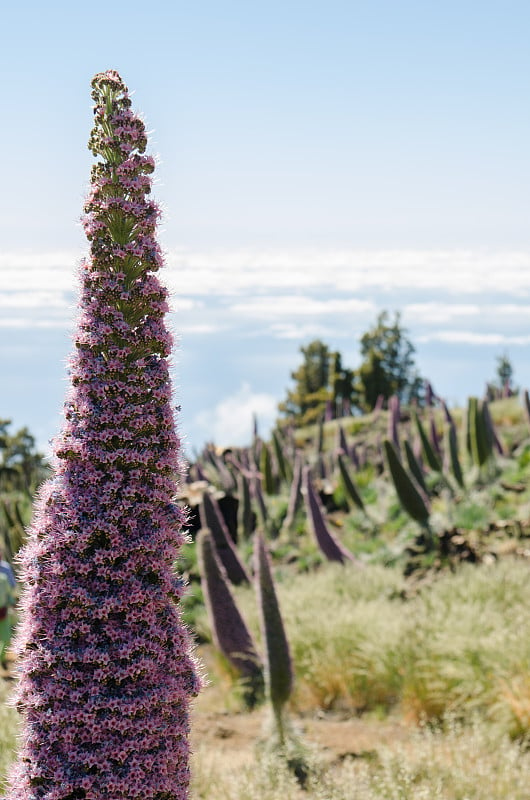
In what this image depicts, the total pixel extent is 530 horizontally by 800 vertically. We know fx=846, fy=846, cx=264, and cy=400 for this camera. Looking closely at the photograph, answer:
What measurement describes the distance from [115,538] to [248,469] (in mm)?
24099

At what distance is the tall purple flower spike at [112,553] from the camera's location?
3.70 meters

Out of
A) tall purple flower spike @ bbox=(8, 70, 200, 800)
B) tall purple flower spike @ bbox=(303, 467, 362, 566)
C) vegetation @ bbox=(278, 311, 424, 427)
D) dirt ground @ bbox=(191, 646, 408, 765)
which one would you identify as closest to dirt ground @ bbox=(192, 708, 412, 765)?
dirt ground @ bbox=(191, 646, 408, 765)

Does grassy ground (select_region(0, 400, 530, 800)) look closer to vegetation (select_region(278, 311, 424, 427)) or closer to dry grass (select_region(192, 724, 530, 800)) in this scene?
dry grass (select_region(192, 724, 530, 800))

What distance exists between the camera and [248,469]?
27.8m

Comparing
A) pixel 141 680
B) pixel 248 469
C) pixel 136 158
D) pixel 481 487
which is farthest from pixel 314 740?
pixel 248 469

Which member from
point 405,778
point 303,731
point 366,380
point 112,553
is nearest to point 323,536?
point 303,731

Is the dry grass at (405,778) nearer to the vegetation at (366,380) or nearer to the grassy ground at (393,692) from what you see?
the grassy ground at (393,692)

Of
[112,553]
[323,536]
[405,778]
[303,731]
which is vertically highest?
[112,553]

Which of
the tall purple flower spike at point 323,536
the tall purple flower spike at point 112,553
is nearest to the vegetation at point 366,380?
the tall purple flower spike at point 323,536

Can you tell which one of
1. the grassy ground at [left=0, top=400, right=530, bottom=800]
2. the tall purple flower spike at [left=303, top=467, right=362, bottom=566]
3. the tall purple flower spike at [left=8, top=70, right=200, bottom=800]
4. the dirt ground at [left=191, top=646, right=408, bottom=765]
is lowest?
the dirt ground at [left=191, top=646, right=408, bottom=765]

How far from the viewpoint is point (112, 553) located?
376 centimetres

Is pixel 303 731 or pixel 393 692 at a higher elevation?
pixel 393 692

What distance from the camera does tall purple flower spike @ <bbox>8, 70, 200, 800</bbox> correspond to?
3703 mm

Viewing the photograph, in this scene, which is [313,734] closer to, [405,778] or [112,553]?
[405,778]
